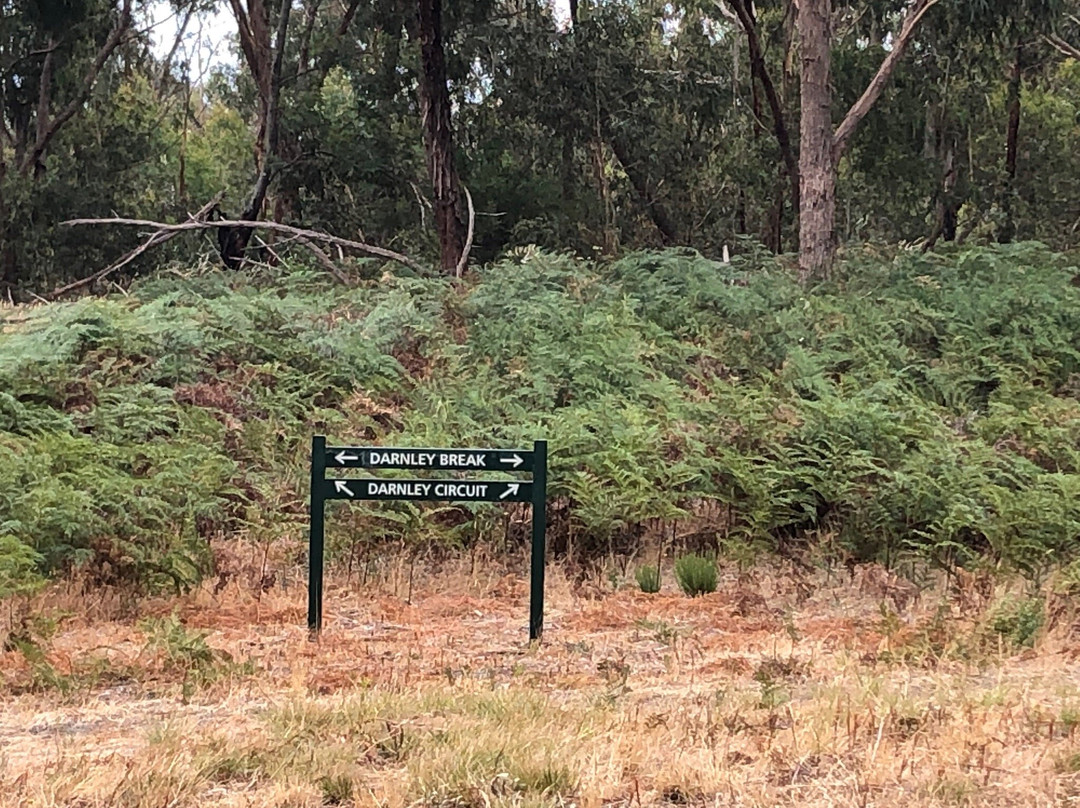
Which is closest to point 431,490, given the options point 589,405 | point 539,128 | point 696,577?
point 696,577

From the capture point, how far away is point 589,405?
10.9m

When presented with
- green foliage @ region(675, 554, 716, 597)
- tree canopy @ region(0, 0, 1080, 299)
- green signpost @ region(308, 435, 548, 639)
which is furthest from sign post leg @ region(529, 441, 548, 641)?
tree canopy @ region(0, 0, 1080, 299)

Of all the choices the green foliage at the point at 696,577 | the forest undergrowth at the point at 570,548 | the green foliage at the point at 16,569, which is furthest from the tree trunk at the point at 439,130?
the green foliage at the point at 16,569

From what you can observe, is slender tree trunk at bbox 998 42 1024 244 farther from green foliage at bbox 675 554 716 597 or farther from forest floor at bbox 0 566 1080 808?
forest floor at bbox 0 566 1080 808

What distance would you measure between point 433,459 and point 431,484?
20 centimetres

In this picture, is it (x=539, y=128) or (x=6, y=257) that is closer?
(x=539, y=128)

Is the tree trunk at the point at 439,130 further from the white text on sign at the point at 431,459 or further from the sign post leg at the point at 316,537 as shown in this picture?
the white text on sign at the point at 431,459

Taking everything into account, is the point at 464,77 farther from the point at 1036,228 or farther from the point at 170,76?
the point at 170,76

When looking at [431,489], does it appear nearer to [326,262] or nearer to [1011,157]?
[326,262]

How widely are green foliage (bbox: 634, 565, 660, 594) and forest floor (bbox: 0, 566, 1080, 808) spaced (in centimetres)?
12

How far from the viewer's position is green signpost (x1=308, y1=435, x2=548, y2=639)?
6.40m

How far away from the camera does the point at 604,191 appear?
27.5 m

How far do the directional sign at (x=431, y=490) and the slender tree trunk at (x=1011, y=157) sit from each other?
1004 inches

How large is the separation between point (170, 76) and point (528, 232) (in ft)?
66.2
